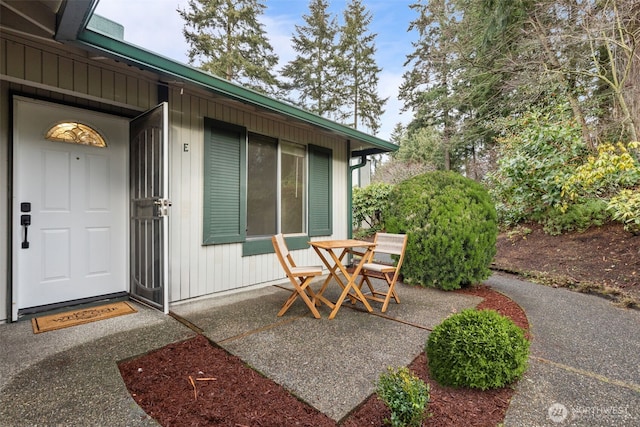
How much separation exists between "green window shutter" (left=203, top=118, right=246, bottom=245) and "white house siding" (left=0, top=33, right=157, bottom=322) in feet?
2.89

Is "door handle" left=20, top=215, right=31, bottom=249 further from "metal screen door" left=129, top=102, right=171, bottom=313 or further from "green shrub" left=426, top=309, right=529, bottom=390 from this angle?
"green shrub" left=426, top=309, right=529, bottom=390

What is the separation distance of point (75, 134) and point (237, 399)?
295 cm

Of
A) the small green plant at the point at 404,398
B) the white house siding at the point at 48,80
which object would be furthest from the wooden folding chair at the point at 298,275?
the white house siding at the point at 48,80

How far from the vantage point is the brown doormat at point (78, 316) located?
8.05ft

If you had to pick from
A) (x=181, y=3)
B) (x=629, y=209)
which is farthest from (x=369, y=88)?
(x=629, y=209)

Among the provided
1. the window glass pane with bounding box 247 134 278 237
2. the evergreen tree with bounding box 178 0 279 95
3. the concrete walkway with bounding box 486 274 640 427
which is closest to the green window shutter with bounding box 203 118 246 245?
the window glass pane with bounding box 247 134 278 237

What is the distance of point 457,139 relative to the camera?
1101 cm

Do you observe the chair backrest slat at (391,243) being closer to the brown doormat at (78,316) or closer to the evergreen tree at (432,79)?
the brown doormat at (78,316)

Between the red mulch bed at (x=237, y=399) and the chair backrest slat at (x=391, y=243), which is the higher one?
the chair backrest slat at (x=391, y=243)

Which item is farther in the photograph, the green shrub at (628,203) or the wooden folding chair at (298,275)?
the green shrub at (628,203)

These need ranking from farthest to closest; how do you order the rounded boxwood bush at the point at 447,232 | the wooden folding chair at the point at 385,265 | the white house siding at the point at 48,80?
the rounded boxwood bush at the point at 447,232, the wooden folding chair at the point at 385,265, the white house siding at the point at 48,80

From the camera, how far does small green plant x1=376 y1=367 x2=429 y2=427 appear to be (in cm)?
139

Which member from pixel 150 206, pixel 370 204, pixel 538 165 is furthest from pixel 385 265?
pixel 370 204

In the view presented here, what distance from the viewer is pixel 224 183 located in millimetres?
3600
